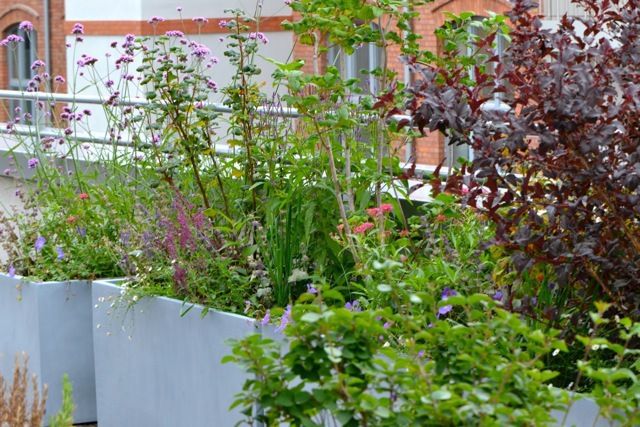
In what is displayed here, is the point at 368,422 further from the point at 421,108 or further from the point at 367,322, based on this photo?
the point at 421,108

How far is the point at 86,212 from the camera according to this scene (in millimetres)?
6562

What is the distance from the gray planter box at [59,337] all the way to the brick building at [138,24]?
36.4ft

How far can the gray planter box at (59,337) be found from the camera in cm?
612

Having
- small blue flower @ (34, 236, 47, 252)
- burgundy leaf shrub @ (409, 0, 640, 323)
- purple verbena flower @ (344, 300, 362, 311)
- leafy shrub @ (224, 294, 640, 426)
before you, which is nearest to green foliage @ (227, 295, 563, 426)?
leafy shrub @ (224, 294, 640, 426)

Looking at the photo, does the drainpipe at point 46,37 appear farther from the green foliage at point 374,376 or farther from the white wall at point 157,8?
the green foliage at point 374,376

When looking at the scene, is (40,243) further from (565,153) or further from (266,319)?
(565,153)

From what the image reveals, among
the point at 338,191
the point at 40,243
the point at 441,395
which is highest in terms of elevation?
the point at 338,191

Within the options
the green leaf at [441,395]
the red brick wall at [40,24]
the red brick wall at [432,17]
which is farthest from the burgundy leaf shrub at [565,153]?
the red brick wall at [40,24]

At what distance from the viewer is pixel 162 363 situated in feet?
17.8

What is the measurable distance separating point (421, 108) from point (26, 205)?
3.46 m

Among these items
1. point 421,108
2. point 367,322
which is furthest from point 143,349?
point 367,322

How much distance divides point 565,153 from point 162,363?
2.28 meters

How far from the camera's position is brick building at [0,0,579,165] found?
18453mm

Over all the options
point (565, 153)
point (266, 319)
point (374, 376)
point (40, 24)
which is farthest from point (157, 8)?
point (374, 376)
